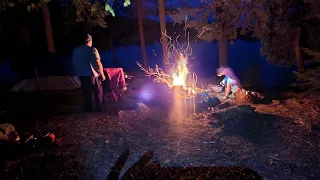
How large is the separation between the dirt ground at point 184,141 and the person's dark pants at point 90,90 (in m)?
0.39

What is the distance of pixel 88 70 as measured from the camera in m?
7.82

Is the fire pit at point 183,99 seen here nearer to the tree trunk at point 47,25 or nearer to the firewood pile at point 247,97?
the firewood pile at point 247,97

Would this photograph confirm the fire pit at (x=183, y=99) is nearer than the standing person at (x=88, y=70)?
No

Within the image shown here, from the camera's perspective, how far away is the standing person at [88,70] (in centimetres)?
768

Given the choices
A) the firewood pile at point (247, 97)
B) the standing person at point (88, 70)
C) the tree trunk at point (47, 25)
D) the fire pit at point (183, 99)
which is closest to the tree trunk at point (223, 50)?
the firewood pile at point (247, 97)

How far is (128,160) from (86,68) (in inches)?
147

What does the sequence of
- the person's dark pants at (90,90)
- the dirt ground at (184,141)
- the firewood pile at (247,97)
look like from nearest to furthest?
the dirt ground at (184,141) → the person's dark pants at (90,90) → the firewood pile at (247,97)

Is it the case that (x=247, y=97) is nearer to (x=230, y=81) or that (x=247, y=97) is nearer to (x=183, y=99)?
(x=230, y=81)

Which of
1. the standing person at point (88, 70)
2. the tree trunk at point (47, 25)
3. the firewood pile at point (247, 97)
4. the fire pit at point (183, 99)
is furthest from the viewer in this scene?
the tree trunk at point (47, 25)

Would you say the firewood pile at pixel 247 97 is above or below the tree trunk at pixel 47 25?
below

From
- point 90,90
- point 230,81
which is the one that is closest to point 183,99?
point 230,81

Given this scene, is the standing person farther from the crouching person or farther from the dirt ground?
the crouching person

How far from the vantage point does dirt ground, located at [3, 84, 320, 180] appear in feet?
15.3

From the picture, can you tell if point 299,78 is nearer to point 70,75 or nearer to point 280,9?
point 280,9
